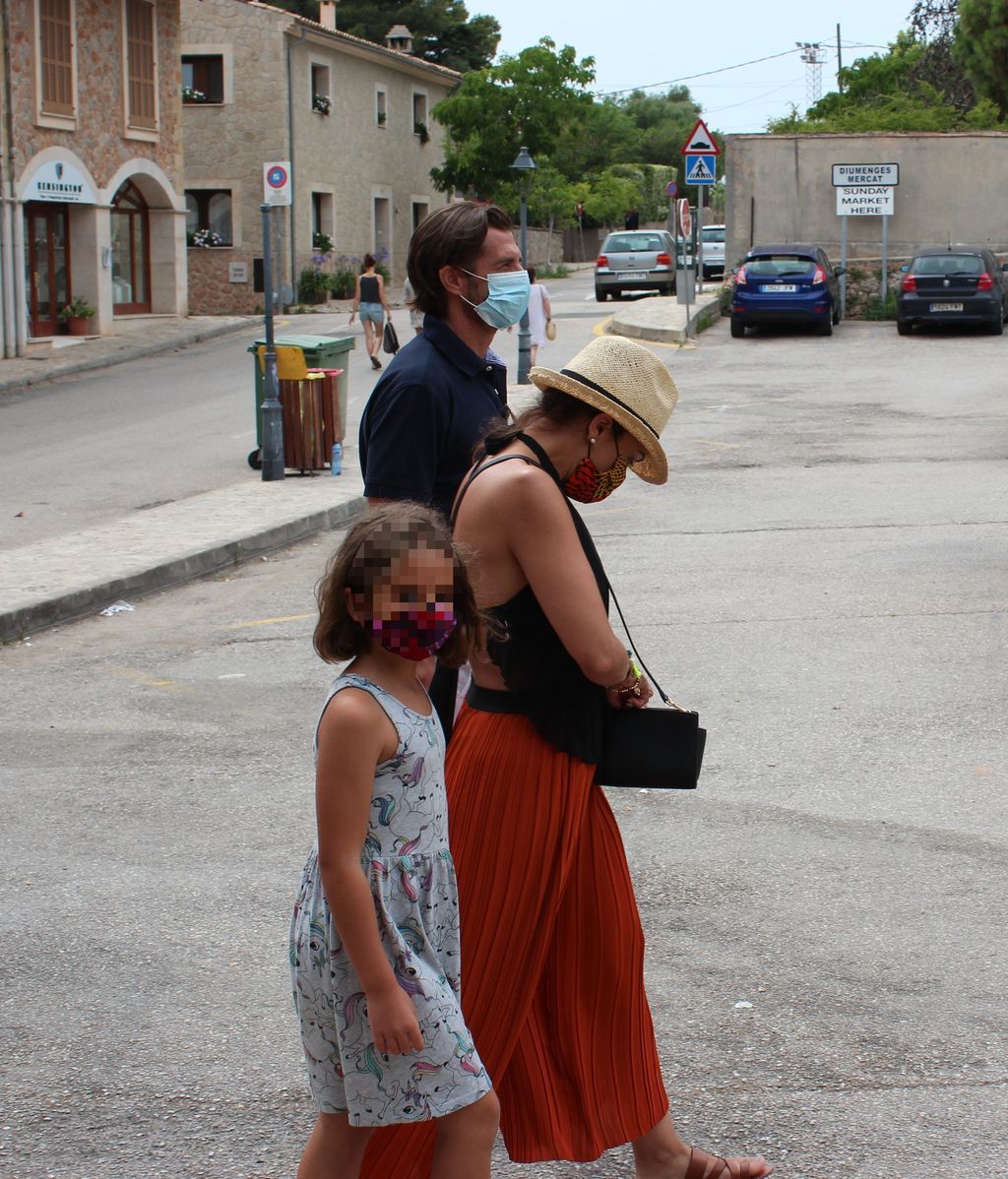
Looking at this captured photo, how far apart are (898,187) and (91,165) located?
16456 mm

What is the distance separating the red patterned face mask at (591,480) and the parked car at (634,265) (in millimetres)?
36726

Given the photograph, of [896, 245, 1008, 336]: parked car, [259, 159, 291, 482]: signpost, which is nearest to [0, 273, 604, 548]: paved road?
[259, 159, 291, 482]: signpost

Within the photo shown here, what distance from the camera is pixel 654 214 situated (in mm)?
74750

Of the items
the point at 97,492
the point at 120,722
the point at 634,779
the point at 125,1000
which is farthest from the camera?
the point at 97,492

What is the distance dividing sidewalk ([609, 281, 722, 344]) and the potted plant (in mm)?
9867

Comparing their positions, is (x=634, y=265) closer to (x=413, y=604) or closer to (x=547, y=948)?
(x=547, y=948)

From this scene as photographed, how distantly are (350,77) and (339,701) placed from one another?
139ft

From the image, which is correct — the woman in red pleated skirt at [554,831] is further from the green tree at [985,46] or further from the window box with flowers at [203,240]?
the green tree at [985,46]

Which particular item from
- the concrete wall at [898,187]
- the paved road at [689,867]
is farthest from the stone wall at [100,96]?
the paved road at [689,867]

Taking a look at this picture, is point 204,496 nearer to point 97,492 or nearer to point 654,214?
point 97,492

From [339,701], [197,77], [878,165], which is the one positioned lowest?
[339,701]

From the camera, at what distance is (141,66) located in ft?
102

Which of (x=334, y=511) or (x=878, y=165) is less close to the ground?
(x=878, y=165)

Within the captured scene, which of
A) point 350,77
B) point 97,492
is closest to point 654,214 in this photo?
point 350,77
